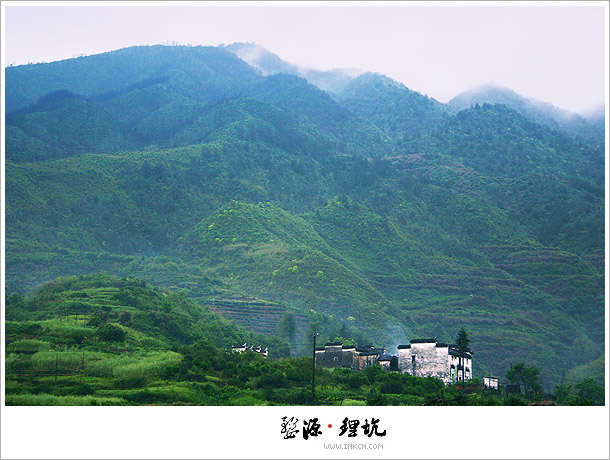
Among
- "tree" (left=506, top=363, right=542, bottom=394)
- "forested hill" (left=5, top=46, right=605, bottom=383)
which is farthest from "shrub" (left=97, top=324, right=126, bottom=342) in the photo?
"tree" (left=506, top=363, right=542, bottom=394)

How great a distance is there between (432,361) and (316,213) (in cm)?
5459

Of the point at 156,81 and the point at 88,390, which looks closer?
the point at 88,390

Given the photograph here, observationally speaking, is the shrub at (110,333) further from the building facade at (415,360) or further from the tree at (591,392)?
the tree at (591,392)

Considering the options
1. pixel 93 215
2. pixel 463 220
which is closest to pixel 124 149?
pixel 93 215

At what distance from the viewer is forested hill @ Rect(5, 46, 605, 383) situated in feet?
221

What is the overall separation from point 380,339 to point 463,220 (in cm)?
3242

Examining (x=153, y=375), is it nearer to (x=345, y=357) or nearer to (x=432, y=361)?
(x=345, y=357)

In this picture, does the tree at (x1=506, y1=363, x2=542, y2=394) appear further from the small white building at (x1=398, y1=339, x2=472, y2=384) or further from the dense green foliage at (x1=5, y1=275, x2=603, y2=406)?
the small white building at (x1=398, y1=339, x2=472, y2=384)

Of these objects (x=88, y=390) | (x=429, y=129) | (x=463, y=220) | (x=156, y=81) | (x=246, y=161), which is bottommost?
(x=88, y=390)

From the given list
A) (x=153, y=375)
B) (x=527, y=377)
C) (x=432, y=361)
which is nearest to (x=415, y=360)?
(x=432, y=361)

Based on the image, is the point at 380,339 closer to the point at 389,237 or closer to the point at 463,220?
the point at 389,237

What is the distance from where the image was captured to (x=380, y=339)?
63.4 metres

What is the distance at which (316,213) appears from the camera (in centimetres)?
9175

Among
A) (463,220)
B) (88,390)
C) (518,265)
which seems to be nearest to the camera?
(88,390)
